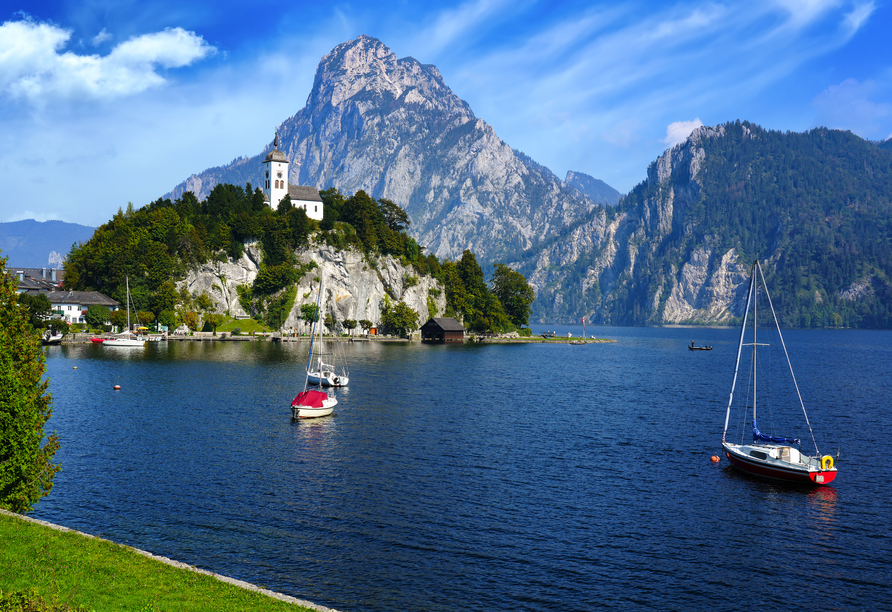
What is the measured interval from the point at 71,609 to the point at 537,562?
20.4 meters

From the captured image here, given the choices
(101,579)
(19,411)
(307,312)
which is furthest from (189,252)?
(101,579)

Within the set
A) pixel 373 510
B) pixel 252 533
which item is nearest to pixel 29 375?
pixel 252 533

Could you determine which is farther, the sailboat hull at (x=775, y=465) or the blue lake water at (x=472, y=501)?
the sailboat hull at (x=775, y=465)

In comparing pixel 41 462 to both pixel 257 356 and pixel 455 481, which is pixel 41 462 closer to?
pixel 455 481

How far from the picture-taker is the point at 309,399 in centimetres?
6400

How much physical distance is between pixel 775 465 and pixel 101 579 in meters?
44.1

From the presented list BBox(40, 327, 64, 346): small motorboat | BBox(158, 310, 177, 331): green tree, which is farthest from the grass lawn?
BBox(40, 327, 64, 346): small motorboat

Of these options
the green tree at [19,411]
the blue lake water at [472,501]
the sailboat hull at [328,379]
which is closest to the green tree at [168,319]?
the blue lake water at [472,501]

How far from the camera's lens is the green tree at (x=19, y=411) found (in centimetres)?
2530

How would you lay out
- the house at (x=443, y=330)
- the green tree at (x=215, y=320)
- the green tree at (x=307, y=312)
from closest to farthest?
1. the green tree at (x=215, y=320)
2. the green tree at (x=307, y=312)
3. the house at (x=443, y=330)

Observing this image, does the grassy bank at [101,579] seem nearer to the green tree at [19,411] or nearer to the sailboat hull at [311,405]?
the green tree at [19,411]

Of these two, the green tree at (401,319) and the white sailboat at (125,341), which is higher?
the green tree at (401,319)

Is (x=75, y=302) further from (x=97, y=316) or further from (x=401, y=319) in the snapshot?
(x=401, y=319)

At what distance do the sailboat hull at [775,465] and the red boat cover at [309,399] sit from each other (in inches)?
1559
